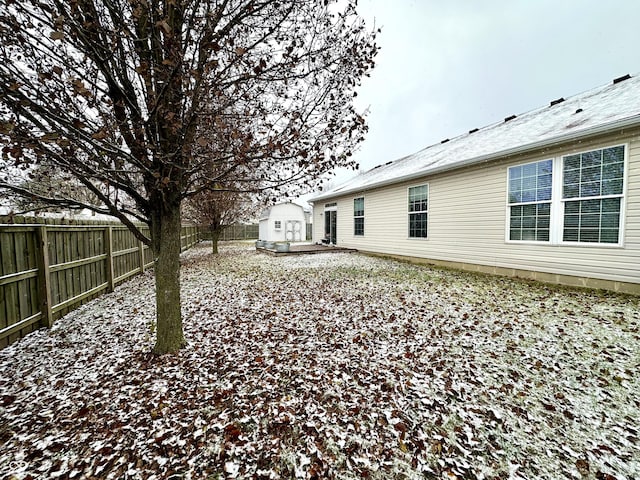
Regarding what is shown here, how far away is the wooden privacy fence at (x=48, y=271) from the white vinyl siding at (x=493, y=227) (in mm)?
9188

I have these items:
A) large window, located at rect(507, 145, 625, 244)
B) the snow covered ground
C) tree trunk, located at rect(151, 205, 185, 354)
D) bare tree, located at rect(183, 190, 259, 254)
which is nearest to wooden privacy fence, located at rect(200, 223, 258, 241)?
bare tree, located at rect(183, 190, 259, 254)

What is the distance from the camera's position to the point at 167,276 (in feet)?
10.6

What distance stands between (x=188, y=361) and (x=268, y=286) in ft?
11.9

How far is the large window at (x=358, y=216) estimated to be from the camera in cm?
1321

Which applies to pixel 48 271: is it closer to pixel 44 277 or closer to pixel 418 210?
pixel 44 277

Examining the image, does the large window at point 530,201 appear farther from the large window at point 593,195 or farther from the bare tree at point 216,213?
the bare tree at point 216,213

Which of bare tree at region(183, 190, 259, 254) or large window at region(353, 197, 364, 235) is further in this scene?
large window at region(353, 197, 364, 235)

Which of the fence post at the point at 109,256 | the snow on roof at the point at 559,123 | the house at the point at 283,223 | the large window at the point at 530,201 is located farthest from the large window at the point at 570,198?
the house at the point at 283,223

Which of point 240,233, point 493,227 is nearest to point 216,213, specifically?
point 493,227

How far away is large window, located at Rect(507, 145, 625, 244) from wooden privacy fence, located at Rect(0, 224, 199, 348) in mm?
9615

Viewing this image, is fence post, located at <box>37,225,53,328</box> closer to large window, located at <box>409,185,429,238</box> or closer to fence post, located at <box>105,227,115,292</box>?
fence post, located at <box>105,227,115,292</box>

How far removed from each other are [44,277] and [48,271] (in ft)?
0.38

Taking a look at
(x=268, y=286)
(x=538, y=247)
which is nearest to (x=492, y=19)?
(x=538, y=247)

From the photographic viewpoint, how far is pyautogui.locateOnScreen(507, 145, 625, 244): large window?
5.47m
